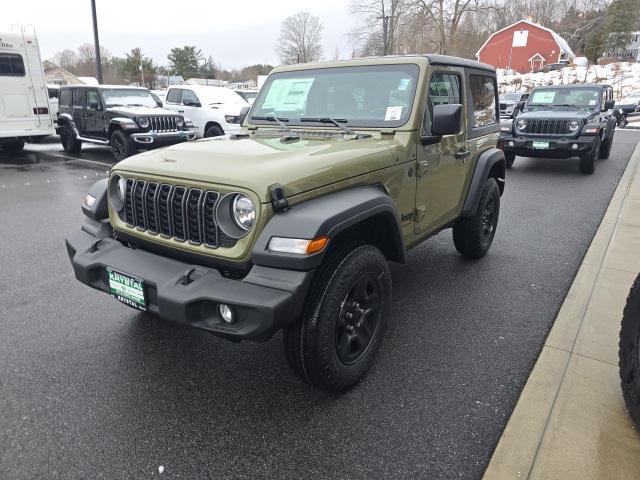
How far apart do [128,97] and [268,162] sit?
10781mm

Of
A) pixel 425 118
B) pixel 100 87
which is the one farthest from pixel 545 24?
pixel 425 118

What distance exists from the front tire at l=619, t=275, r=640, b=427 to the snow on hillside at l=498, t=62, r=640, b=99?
1815 inches

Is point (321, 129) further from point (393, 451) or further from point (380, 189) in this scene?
point (393, 451)

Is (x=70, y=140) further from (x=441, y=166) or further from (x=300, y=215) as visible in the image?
(x=300, y=215)

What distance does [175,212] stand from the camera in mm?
2615

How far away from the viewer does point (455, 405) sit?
8.82 ft

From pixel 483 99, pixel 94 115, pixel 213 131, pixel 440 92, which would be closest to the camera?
pixel 440 92

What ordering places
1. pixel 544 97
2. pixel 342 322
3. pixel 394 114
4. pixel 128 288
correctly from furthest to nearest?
pixel 544 97, pixel 394 114, pixel 342 322, pixel 128 288

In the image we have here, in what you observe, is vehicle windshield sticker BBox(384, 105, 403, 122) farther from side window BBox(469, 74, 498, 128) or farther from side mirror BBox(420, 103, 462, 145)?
side window BBox(469, 74, 498, 128)

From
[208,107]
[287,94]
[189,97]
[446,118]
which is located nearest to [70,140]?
[189,97]

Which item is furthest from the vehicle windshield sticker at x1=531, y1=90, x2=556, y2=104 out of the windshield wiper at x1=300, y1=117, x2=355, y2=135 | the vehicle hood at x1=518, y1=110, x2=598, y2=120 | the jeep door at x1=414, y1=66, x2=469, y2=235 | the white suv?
the windshield wiper at x1=300, y1=117, x2=355, y2=135

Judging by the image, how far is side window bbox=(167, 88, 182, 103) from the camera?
45.4 ft

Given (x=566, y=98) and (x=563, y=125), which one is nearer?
(x=563, y=125)

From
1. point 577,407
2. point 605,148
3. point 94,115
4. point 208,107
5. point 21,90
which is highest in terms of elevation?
point 21,90
